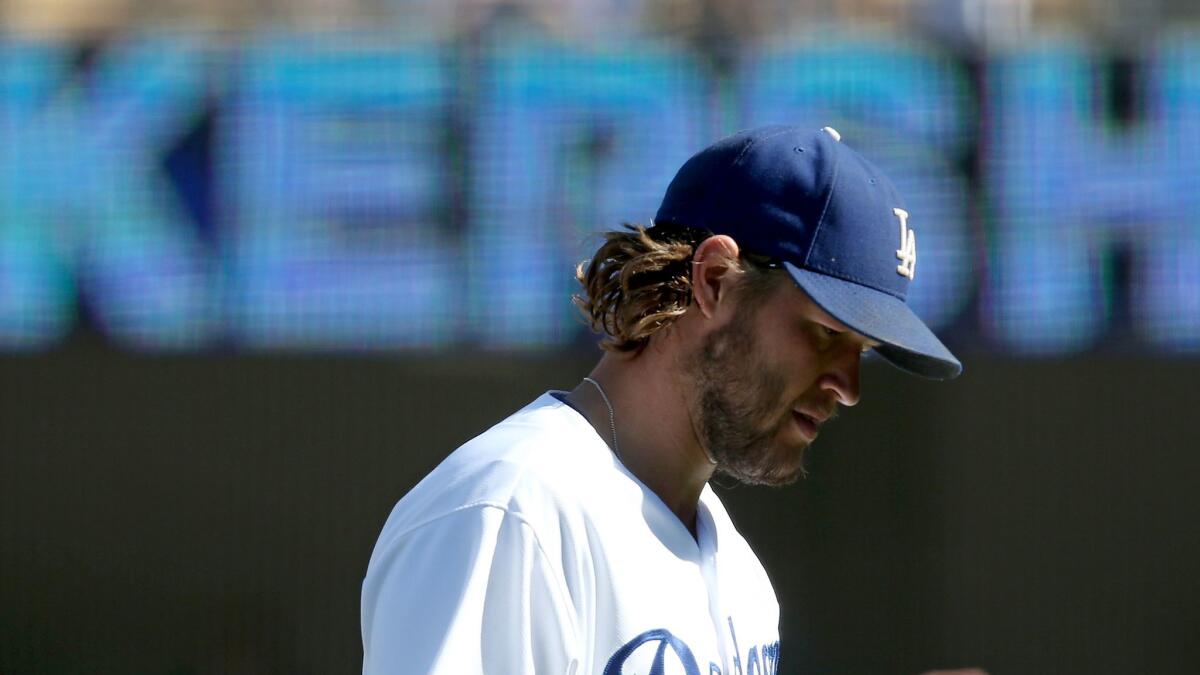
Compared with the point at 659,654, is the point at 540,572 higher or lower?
higher

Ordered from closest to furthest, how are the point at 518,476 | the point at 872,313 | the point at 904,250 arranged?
1. the point at 518,476
2. the point at 872,313
3. the point at 904,250

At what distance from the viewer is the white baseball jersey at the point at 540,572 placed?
61.5 inches

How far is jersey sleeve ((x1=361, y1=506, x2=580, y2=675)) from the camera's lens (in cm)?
154

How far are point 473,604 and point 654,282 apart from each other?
2.10ft

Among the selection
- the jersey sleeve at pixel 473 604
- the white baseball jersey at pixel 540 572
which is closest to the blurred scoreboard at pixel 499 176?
the white baseball jersey at pixel 540 572

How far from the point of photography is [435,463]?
6.52 metres

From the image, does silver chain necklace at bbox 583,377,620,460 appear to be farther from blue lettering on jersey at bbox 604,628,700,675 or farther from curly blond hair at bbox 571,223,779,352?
blue lettering on jersey at bbox 604,628,700,675

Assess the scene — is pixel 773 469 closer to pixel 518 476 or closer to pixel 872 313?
pixel 872 313

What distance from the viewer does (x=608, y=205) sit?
6.45 m

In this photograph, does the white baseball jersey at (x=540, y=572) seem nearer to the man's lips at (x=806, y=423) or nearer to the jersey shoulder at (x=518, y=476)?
the jersey shoulder at (x=518, y=476)

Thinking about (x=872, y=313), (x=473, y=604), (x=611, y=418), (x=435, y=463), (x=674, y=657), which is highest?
(x=872, y=313)

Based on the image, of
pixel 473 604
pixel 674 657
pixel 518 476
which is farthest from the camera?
pixel 674 657

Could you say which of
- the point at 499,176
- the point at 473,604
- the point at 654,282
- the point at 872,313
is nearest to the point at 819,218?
the point at 872,313

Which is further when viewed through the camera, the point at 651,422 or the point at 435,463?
the point at 435,463
